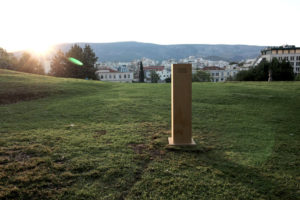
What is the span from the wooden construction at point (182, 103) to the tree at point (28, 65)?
52522 mm

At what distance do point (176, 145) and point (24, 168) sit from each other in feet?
9.80

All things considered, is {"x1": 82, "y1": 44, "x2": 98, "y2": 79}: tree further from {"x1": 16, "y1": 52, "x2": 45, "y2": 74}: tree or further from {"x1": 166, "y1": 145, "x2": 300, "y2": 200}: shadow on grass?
{"x1": 166, "y1": 145, "x2": 300, "y2": 200}: shadow on grass

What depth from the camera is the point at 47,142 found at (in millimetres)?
5227

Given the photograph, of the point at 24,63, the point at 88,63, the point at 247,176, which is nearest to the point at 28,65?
the point at 24,63

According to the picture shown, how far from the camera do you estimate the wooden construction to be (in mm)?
5027

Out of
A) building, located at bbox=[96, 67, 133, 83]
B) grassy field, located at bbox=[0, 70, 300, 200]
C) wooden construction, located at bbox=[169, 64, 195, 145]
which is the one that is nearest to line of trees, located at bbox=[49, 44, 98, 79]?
grassy field, located at bbox=[0, 70, 300, 200]

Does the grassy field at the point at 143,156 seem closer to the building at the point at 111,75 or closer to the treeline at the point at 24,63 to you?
the treeline at the point at 24,63

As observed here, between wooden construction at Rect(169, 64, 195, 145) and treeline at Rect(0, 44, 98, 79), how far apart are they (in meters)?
44.1

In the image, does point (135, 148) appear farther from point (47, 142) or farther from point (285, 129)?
point (285, 129)

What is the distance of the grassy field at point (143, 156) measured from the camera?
3.41m

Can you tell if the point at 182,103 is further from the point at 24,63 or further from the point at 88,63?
the point at 24,63

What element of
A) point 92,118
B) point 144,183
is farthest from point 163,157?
point 92,118

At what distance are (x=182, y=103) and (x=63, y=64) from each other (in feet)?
155

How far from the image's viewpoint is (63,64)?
47.8m
